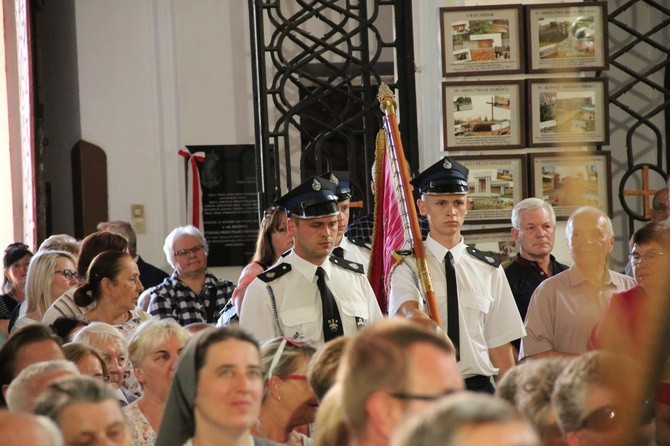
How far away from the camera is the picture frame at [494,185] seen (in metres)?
6.80

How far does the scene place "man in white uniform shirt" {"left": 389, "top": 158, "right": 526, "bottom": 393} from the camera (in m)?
4.75

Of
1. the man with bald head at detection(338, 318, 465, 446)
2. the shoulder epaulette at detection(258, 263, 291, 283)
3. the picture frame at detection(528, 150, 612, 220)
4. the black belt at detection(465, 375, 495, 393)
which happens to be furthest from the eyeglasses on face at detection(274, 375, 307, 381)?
the picture frame at detection(528, 150, 612, 220)

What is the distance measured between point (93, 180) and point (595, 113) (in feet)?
14.2

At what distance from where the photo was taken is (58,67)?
10453mm

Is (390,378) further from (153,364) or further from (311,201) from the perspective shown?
(311,201)

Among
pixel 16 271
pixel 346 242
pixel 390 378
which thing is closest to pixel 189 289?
pixel 346 242

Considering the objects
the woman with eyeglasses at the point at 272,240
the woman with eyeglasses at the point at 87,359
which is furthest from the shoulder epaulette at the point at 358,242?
the woman with eyeglasses at the point at 87,359

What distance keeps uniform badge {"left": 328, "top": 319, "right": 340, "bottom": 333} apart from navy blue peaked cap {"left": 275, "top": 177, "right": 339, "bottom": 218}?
42 centimetres

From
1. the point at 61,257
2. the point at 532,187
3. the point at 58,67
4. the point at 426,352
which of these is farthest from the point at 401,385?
the point at 58,67

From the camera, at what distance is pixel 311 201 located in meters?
4.69

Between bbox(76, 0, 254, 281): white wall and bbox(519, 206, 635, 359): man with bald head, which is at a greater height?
bbox(76, 0, 254, 281): white wall

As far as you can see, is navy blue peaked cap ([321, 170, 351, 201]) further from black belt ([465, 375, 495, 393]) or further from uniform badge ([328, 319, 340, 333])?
black belt ([465, 375, 495, 393])

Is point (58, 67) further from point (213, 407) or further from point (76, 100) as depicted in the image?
point (213, 407)

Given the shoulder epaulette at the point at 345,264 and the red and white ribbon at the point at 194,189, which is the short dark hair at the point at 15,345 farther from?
the red and white ribbon at the point at 194,189
